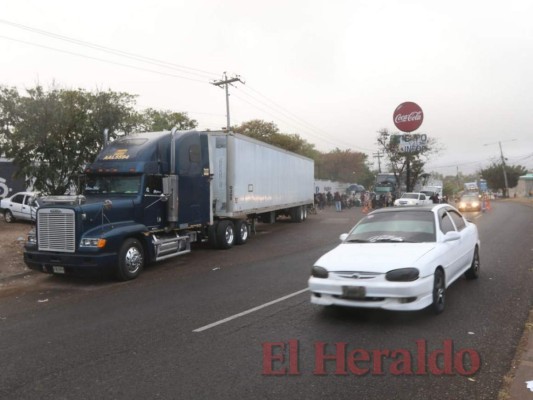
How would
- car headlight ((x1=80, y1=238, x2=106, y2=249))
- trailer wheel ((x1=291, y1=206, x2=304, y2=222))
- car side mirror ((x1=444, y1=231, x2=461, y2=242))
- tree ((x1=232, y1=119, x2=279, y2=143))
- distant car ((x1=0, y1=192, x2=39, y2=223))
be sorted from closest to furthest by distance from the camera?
car side mirror ((x1=444, y1=231, x2=461, y2=242))
car headlight ((x1=80, y1=238, x2=106, y2=249))
distant car ((x1=0, y1=192, x2=39, y2=223))
trailer wheel ((x1=291, y1=206, x2=304, y2=222))
tree ((x1=232, y1=119, x2=279, y2=143))

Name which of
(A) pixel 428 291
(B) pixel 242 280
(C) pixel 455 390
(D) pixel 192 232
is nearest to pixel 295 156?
(D) pixel 192 232

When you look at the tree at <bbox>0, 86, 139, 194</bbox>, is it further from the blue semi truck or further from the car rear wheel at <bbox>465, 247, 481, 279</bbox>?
the car rear wheel at <bbox>465, 247, 481, 279</bbox>

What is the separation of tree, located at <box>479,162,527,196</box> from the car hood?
3161 inches

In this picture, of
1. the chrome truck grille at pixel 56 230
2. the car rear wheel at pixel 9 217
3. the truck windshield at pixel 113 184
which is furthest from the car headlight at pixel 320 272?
the car rear wheel at pixel 9 217

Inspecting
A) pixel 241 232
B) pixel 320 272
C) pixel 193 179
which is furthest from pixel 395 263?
pixel 241 232

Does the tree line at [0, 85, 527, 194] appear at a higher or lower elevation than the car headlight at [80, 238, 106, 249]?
higher

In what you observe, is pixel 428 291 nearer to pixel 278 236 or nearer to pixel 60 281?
pixel 60 281

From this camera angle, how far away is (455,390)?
3998 millimetres

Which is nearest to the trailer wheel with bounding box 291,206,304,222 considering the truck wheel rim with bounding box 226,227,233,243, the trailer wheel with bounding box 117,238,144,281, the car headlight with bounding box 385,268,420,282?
the truck wheel rim with bounding box 226,227,233,243

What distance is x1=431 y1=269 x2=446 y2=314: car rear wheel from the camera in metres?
6.05

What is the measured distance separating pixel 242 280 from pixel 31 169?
779 cm

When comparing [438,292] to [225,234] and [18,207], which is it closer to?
[225,234]

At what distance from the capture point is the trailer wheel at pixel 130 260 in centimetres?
956

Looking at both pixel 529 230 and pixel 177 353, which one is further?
pixel 529 230
